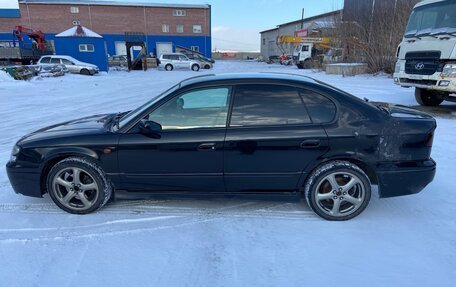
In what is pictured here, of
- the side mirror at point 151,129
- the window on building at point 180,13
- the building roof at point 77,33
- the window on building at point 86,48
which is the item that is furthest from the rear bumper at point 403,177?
the window on building at point 180,13

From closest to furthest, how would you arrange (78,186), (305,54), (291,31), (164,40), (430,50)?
(78,186), (430,50), (305,54), (164,40), (291,31)

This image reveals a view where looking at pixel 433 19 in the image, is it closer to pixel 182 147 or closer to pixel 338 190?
pixel 338 190

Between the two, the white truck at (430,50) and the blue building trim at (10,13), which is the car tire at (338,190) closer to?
the white truck at (430,50)

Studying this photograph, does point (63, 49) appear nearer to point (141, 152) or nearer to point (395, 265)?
point (141, 152)

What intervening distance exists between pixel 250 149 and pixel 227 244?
3.10 feet

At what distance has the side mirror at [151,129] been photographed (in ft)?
10.7

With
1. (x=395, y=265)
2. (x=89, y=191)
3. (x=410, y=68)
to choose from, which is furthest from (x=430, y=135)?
(x=410, y=68)

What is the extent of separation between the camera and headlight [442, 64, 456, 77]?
298 inches

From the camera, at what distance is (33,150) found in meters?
3.44

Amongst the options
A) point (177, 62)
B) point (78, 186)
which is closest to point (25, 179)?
point (78, 186)

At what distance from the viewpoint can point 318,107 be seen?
3.28m

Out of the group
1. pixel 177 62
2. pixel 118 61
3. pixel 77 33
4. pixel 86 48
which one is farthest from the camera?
pixel 118 61

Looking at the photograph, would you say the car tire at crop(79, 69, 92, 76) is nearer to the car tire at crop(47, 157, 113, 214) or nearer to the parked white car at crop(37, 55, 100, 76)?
the parked white car at crop(37, 55, 100, 76)

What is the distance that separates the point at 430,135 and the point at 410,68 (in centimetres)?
644
